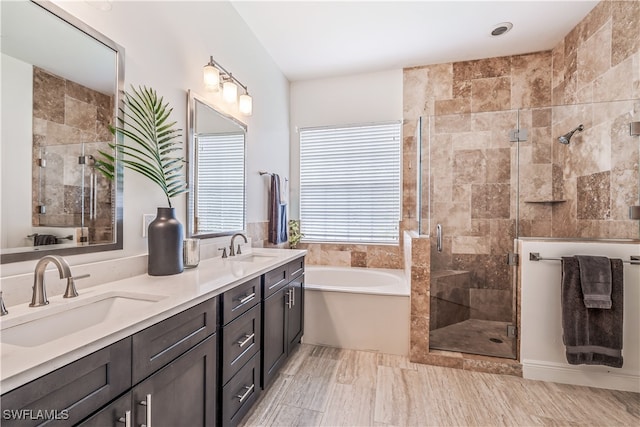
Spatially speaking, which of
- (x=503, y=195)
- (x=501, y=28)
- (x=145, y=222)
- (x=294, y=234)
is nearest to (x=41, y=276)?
(x=145, y=222)

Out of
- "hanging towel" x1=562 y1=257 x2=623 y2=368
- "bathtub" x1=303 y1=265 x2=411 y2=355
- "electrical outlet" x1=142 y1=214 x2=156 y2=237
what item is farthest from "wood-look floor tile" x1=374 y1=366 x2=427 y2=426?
"electrical outlet" x1=142 y1=214 x2=156 y2=237

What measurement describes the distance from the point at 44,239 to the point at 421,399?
2.15m

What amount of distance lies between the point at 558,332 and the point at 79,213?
118 inches

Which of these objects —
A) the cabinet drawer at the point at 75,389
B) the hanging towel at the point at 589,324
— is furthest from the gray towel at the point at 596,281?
the cabinet drawer at the point at 75,389

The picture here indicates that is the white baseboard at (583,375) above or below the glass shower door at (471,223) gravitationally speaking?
below

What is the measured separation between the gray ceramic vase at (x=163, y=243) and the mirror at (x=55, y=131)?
0.15m

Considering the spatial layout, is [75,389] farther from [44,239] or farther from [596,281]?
[596,281]

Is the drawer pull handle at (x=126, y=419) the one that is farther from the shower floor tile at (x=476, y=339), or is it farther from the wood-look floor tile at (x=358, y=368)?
the shower floor tile at (x=476, y=339)

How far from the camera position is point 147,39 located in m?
1.55

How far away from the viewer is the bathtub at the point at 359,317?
2400 millimetres

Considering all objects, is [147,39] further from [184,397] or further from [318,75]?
[318,75]

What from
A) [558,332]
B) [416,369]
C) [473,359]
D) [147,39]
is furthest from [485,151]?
[147,39]

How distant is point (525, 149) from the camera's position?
2.65m

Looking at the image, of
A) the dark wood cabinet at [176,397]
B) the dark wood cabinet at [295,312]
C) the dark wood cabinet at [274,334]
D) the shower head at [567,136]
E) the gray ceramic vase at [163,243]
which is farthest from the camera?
the shower head at [567,136]
